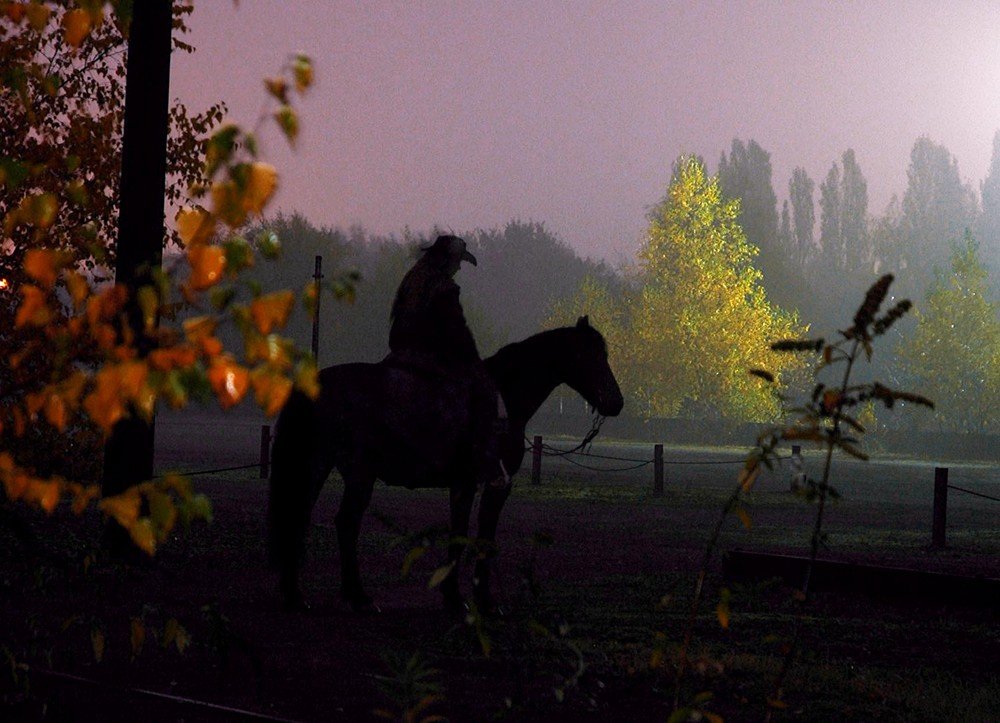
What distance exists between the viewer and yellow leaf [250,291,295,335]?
257 cm

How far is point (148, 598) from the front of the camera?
11.3 meters

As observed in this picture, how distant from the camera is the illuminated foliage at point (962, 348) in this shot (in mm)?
68875

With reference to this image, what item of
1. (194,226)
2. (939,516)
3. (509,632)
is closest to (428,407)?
(509,632)

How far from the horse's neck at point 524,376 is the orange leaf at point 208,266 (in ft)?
27.3

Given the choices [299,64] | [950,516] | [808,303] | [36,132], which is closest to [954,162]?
[808,303]

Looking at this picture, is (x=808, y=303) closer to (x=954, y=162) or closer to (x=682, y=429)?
(x=954, y=162)

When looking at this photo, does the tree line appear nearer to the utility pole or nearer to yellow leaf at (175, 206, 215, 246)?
the utility pole

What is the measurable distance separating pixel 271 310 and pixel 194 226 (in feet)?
1.47

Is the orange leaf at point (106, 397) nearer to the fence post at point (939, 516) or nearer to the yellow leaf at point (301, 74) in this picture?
the yellow leaf at point (301, 74)

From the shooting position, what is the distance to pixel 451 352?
10445mm

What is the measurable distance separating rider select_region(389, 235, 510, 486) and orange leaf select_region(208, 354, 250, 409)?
7.81m

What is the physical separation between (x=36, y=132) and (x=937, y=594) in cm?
1091

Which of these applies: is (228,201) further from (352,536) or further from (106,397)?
(352,536)

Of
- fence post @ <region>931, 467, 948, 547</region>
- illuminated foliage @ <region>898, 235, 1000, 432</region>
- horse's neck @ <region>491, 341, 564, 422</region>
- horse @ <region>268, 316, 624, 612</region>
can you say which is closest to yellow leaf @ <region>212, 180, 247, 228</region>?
horse @ <region>268, 316, 624, 612</region>
